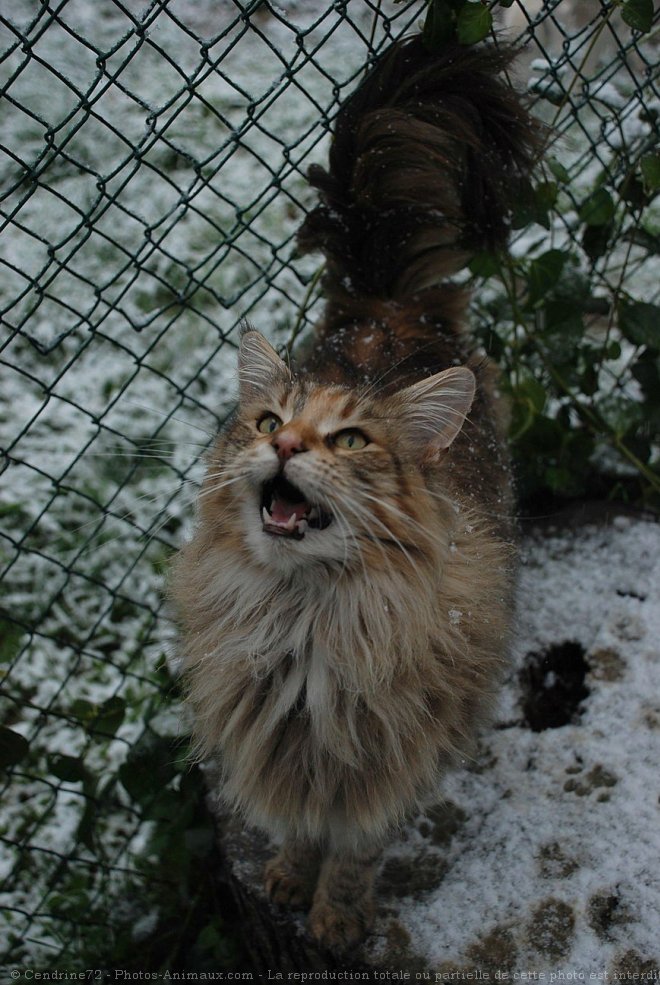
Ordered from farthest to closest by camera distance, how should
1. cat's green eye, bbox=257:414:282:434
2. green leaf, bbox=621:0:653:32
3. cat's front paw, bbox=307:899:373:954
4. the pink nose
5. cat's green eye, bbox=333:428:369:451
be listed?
1. green leaf, bbox=621:0:653:32
2. cat's front paw, bbox=307:899:373:954
3. cat's green eye, bbox=257:414:282:434
4. cat's green eye, bbox=333:428:369:451
5. the pink nose

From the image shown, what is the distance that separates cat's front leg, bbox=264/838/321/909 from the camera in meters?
2.23

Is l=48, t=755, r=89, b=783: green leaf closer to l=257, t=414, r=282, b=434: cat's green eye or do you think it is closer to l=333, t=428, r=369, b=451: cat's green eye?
l=257, t=414, r=282, b=434: cat's green eye

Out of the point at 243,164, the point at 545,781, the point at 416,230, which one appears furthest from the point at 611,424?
the point at 243,164

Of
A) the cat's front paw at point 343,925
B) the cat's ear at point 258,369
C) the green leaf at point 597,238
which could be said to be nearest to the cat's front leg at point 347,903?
the cat's front paw at point 343,925

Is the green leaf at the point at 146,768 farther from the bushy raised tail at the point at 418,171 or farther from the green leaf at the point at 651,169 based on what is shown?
the green leaf at the point at 651,169

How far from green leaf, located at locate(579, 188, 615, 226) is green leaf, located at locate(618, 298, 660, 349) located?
0.31 metres

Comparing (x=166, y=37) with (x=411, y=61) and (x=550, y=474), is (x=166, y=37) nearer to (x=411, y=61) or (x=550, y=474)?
(x=411, y=61)

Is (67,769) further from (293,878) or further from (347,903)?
(347,903)

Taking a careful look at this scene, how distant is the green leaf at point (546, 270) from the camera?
2713 mm

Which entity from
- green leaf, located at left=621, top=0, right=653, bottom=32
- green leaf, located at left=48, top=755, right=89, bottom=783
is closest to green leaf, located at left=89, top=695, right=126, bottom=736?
green leaf, located at left=48, top=755, right=89, bottom=783

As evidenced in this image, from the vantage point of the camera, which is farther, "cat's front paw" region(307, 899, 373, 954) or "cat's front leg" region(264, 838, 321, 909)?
"cat's front leg" region(264, 838, 321, 909)

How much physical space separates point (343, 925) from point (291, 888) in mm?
203

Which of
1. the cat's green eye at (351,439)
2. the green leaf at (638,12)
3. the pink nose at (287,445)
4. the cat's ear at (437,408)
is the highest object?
the green leaf at (638,12)

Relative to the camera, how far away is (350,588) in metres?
1.77
